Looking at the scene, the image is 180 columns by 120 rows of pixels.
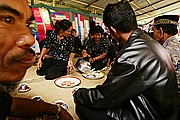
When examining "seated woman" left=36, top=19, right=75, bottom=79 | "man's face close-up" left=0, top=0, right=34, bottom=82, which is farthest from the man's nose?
"seated woman" left=36, top=19, right=75, bottom=79

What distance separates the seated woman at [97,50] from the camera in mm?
3494

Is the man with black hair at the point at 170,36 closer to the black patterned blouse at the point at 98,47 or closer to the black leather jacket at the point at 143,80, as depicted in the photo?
the black leather jacket at the point at 143,80

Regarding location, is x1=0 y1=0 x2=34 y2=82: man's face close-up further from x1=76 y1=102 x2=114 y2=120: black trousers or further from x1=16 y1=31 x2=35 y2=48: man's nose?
x1=76 y1=102 x2=114 y2=120: black trousers

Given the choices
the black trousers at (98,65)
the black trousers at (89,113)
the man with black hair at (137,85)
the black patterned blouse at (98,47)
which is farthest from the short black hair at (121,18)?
the black patterned blouse at (98,47)

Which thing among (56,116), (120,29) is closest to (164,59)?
(120,29)

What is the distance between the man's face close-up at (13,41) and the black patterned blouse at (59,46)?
8.22 feet

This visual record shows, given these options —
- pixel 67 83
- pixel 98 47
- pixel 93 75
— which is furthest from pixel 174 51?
pixel 98 47

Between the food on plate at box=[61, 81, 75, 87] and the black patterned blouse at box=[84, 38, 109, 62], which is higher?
the black patterned blouse at box=[84, 38, 109, 62]

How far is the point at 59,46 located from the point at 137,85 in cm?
220

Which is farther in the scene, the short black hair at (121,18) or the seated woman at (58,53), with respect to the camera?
the seated woman at (58,53)

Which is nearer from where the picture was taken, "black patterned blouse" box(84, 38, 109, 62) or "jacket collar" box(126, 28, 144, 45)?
"jacket collar" box(126, 28, 144, 45)

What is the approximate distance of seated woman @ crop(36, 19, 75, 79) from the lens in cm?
293

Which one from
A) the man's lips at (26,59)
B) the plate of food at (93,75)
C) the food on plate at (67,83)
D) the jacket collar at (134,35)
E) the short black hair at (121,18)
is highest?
the short black hair at (121,18)

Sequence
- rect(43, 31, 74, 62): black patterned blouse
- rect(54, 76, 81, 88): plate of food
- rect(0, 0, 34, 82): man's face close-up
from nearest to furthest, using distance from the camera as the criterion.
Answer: rect(0, 0, 34, 82): man's face close-up → rect(54, 76, 81, 88): plate of food → rect(43, 31, 74, 62): black patterned blouse
